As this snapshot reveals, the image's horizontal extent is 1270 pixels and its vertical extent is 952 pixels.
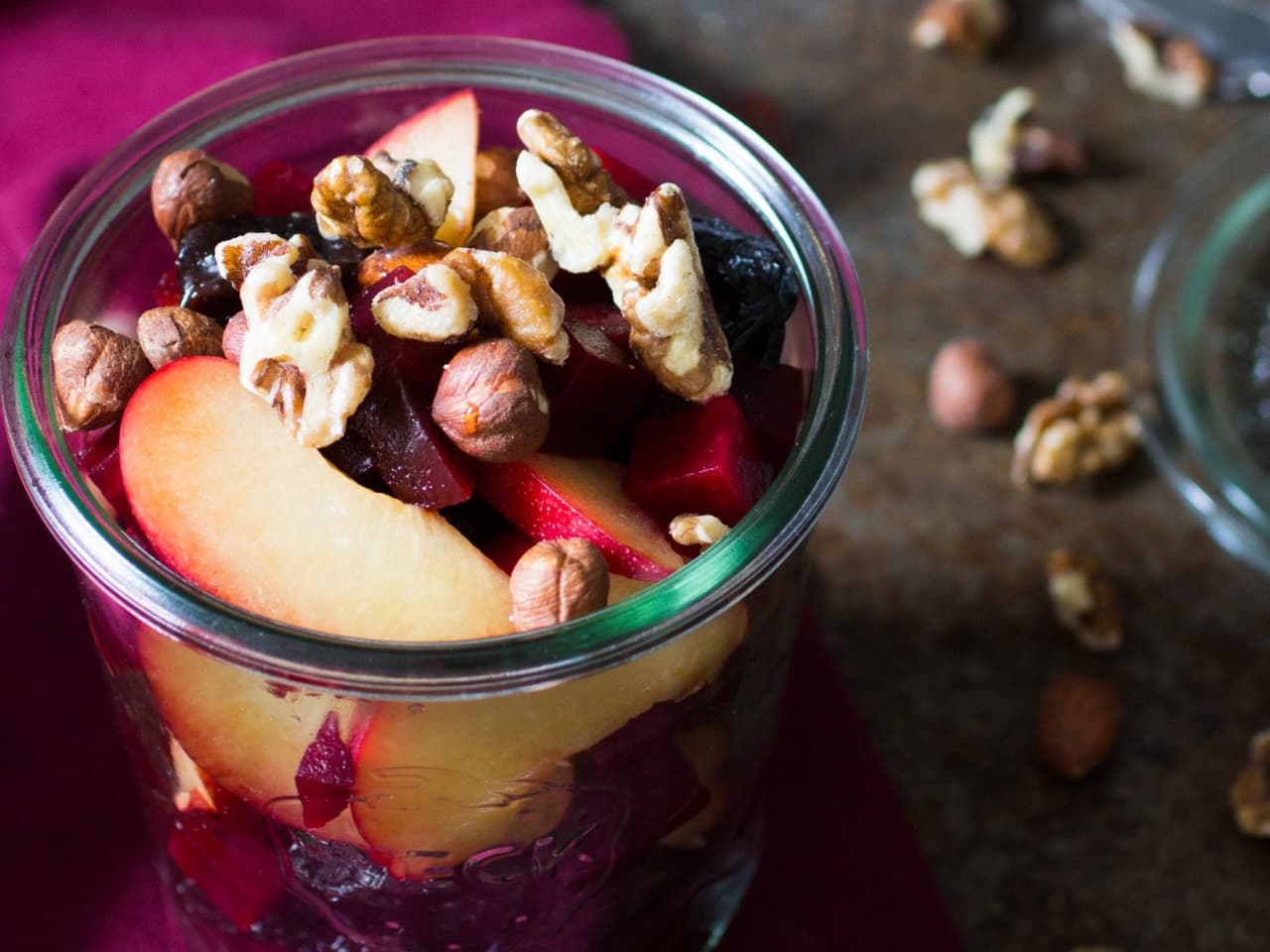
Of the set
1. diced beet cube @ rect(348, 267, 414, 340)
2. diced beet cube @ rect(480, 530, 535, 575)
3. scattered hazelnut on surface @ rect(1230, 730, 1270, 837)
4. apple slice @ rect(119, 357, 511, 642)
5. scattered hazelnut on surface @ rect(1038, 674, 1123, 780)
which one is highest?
diced beet cube @ rect(348, 267, 414, 340)

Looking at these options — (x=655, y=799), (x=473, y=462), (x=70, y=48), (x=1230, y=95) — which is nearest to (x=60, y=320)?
(x=473, y=462)

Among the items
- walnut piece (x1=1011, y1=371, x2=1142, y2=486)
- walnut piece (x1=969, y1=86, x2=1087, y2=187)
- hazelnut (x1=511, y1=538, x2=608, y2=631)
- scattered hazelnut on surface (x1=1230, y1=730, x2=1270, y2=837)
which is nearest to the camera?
hazelnut (x1=511, y1=538, x2=608, y2=631)

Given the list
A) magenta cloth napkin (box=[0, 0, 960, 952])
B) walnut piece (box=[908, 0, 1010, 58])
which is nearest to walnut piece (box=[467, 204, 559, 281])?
magenta cloth napkin (box=[0, 0, 960, 952])

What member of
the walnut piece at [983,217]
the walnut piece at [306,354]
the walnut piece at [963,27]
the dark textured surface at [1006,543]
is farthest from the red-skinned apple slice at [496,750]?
the walnut piece at [963,27]

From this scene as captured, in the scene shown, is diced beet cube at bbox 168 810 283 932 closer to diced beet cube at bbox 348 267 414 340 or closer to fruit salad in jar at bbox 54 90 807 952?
fruit salad in jar at bbox 54 90 807 952

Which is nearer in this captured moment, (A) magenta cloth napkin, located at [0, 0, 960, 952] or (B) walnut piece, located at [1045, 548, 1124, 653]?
(A) magenta cloth napkin, located at [0, 0, 960, 952]

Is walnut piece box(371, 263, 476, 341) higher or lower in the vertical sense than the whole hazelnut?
higher

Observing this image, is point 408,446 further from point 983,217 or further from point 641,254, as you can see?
point 983,217
